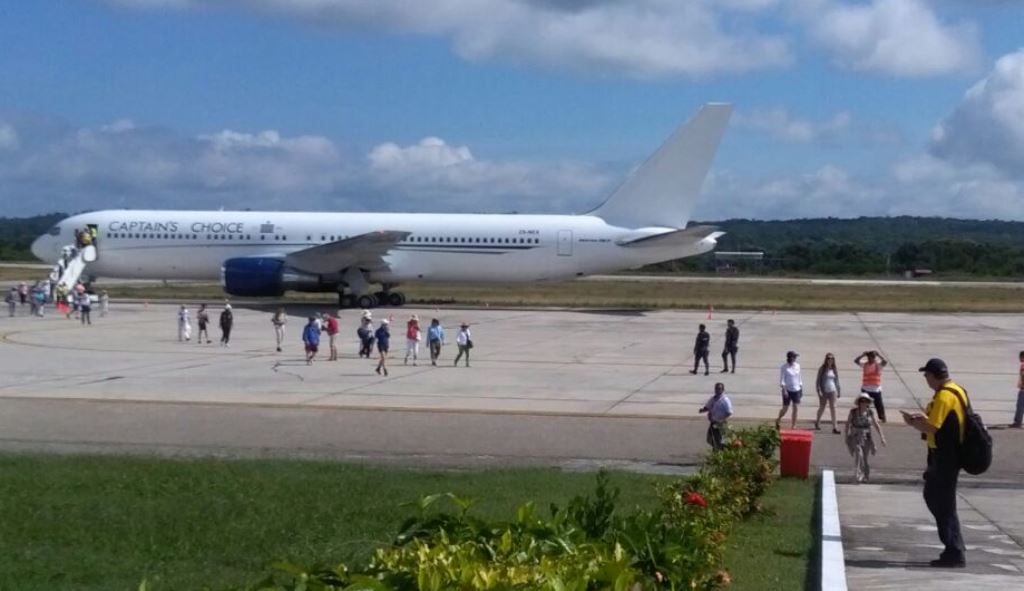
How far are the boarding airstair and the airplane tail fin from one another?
2144 cm

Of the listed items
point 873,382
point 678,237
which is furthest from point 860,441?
point 678,237

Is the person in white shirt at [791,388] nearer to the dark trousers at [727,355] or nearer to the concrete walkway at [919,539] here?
the concrete walkway at [919,539]

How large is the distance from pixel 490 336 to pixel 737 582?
30.4 meters

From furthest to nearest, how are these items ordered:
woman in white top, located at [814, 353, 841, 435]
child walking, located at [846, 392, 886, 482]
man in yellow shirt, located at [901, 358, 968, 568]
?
woman in white top, located at [814, 353, 841, 435], child walking, located at [846, 392, 886, 482], man in yellow shirt, located at [901, 358, 968, 568]

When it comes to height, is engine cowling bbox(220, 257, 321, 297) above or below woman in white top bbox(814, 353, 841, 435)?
above

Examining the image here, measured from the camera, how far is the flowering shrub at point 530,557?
14.7 feet

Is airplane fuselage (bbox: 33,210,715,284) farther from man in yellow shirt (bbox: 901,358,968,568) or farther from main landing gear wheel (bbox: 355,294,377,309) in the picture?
man in yellow shirt (bbox: 901,358,968,568)

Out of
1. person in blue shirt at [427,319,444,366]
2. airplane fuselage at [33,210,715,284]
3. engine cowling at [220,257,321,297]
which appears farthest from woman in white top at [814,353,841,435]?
engine cowling at [220,257,321,297]

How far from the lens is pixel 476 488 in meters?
13.0

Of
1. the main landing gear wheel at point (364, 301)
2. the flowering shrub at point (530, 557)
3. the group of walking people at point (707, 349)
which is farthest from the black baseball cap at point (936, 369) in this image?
the main landing gear wheel at point (364, 301)

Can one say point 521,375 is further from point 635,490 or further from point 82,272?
point 82,272

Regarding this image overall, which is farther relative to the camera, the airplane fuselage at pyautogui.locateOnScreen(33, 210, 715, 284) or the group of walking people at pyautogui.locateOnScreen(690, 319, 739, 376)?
the airplane fuselage at pyautogui.locateOnScreen(33, 210, 715, 284)

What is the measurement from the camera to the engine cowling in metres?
49.0

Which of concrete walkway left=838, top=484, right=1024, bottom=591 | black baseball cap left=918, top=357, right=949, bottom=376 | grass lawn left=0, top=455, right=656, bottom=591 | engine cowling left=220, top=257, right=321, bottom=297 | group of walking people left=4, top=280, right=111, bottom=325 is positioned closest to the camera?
grass lawn left=0, top=455, right=656, bottom=591
